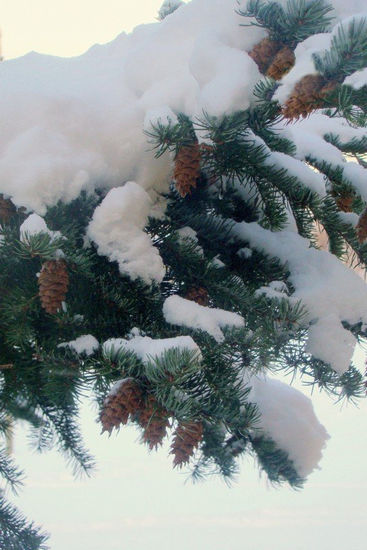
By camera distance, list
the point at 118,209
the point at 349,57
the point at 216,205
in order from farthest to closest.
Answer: the point at 216,205 < the point at 118,209 < the point at 349,57

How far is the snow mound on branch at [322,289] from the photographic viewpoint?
3.16 ft

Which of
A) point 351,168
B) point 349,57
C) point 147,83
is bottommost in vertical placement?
point 351,168

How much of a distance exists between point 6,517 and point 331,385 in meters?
0.73

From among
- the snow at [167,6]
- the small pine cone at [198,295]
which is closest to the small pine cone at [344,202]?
the small pine cone at [198,295]

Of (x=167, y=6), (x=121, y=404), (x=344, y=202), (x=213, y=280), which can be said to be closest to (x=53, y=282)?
(x=121, y=404)

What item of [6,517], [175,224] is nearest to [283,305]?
[175,224]

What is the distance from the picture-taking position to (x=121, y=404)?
2.64 ft

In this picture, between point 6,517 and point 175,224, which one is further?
point 6,517

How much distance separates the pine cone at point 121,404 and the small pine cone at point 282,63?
0.44 m

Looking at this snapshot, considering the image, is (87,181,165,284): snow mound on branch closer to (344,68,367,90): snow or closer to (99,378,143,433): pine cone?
(99,378,143,433): pine cone

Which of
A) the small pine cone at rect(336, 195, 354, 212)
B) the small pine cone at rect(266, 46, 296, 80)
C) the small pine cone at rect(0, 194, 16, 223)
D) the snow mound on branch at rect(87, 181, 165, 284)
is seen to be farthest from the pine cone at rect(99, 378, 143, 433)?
the small pine cone at rect(336, 195, 354, 212)

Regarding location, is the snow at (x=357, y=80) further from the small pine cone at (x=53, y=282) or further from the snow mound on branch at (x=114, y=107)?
the small pine cone at (x=53, y=282)

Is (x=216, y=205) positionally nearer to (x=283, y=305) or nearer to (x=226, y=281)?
→ (x=226, y=281)

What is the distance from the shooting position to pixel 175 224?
107 centimetres
